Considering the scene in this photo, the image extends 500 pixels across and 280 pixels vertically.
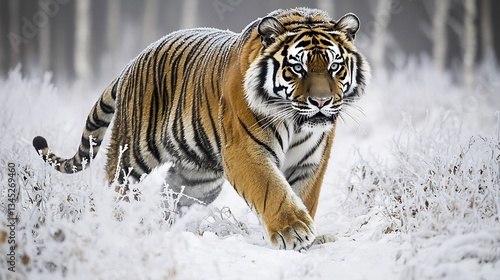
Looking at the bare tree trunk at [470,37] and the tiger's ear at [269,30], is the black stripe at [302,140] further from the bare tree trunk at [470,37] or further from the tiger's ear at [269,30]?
the bare tree trunk at [470,37]

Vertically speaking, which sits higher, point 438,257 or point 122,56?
point 438,257

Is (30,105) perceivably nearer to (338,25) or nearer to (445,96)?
(338,25)

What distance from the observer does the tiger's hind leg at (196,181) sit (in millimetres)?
4109

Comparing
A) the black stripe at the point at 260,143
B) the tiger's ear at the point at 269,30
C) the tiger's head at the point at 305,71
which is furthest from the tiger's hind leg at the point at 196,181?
the tiger's ear at the point at 269,30

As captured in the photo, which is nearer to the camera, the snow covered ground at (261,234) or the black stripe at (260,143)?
the snow covered ground at (261,234)

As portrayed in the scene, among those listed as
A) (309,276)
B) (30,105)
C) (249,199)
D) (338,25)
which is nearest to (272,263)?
(309,276)

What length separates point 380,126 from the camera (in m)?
8.83

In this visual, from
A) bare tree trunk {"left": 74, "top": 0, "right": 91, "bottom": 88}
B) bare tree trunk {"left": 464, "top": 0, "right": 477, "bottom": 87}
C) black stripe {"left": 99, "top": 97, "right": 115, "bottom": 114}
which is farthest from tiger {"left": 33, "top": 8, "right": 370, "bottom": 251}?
bare tree trunk {"left": 74, "top": 0, "right": 91, "bottom": 88}

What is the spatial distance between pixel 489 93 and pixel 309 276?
871 centimetres

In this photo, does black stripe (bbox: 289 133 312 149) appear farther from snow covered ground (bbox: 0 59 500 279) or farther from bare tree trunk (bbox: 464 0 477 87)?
bare tree trunk (bbox: 464 0 477 87)

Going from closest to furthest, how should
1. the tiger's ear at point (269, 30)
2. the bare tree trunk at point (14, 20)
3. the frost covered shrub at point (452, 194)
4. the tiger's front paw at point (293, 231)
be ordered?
1. the frost covered shrub at point (452, 194)
2. the tiger's front paw at point (293, 231)
3. the tiger's ear at point (269, 30)
4. the bare tree trunk at point (14, 20)

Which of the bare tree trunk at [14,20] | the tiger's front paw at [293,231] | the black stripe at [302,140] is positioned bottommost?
the bare tree trunk at [14,20]

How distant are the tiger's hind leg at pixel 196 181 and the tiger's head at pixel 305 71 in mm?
970

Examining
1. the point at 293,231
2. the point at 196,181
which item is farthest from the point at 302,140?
the point at 196,181
